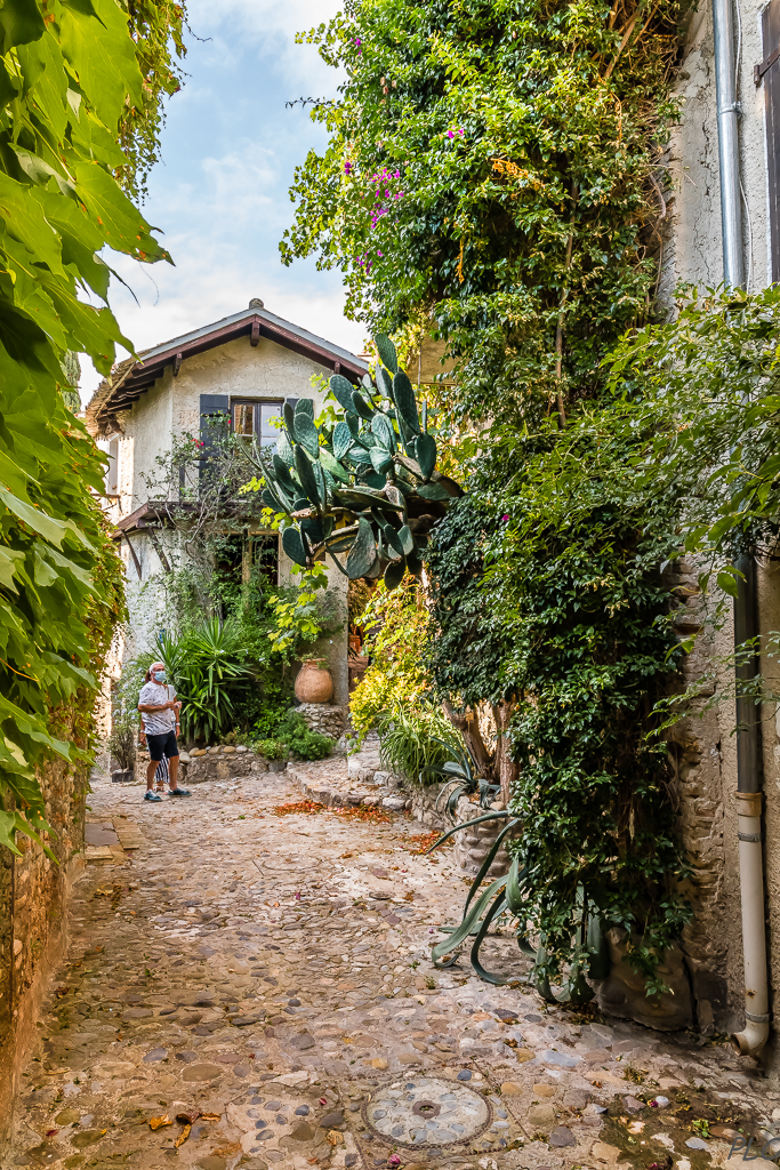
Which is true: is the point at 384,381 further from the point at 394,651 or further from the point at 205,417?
the point at 205,417

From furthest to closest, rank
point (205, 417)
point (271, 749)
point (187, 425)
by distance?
point (187, 425), point (205, 417), point (271, 749)

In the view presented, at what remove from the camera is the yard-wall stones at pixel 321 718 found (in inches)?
452

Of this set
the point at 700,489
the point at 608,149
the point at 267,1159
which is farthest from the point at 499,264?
the point at 267,1159

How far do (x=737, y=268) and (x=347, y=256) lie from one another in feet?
11.8

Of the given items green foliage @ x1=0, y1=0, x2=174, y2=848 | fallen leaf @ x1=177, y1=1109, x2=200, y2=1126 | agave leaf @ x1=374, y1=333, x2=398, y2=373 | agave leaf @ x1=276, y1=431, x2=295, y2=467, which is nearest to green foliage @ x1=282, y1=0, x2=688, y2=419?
A: agave leaf @ x1=374, y1=333, x2=398, y2=373

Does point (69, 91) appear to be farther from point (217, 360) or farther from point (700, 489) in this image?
point (217, 360)

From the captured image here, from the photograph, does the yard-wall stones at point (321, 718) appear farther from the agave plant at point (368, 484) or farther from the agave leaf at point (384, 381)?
the agave leaf at point (384, 381)

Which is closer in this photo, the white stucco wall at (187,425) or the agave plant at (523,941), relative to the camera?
the agave plant at (523,941)

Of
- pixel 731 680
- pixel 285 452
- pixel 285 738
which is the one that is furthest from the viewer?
pixel 285 738

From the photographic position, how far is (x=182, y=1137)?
8.78 ft

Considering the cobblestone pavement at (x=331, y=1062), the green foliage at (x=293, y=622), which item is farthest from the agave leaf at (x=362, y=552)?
the cobblestone pavement at (x=331, y=1062)

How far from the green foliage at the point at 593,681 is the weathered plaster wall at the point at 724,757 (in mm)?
142

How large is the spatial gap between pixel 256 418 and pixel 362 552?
857 centimetres

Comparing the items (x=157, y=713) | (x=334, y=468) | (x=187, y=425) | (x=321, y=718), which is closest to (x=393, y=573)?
(x=334, y=468)
